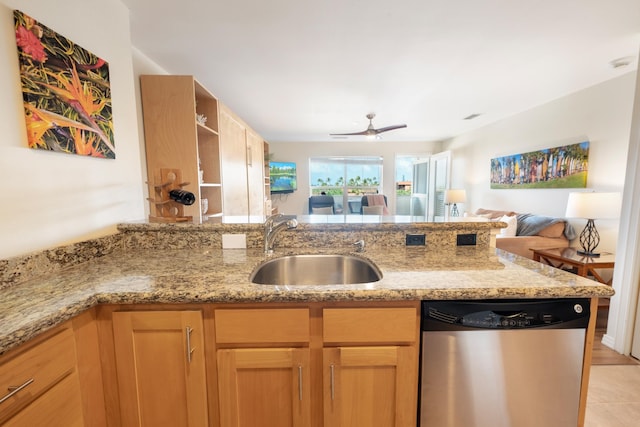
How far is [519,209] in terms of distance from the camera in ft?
12.5

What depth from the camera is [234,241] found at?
4.80ft

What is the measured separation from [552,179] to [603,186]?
23.2 inches

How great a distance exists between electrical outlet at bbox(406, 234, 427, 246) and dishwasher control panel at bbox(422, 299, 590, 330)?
56 cm

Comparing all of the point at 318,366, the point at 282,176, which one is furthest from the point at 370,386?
the point at 282,176

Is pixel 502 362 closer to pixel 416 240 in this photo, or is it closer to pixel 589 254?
pixel 416 240

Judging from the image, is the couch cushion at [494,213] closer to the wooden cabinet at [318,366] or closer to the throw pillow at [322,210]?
the throw pillow at [322,210]

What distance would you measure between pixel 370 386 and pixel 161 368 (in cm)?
75

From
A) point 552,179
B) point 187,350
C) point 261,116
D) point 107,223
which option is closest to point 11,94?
point 107,223

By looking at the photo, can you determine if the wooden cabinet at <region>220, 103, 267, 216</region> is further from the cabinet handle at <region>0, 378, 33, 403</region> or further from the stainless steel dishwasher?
the stainless steel dishwasher

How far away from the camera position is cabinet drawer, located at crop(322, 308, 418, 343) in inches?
36.0

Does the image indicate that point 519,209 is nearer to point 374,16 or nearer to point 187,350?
point 374,16

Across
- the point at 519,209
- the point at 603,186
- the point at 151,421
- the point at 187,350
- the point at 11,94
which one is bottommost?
the point at 151,421

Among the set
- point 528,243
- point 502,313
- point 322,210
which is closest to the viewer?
point 502,313

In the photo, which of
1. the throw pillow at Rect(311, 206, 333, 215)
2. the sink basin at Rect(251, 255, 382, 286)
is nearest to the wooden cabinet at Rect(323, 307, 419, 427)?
the sink basin at Rect(251, 255, 382, 286)
